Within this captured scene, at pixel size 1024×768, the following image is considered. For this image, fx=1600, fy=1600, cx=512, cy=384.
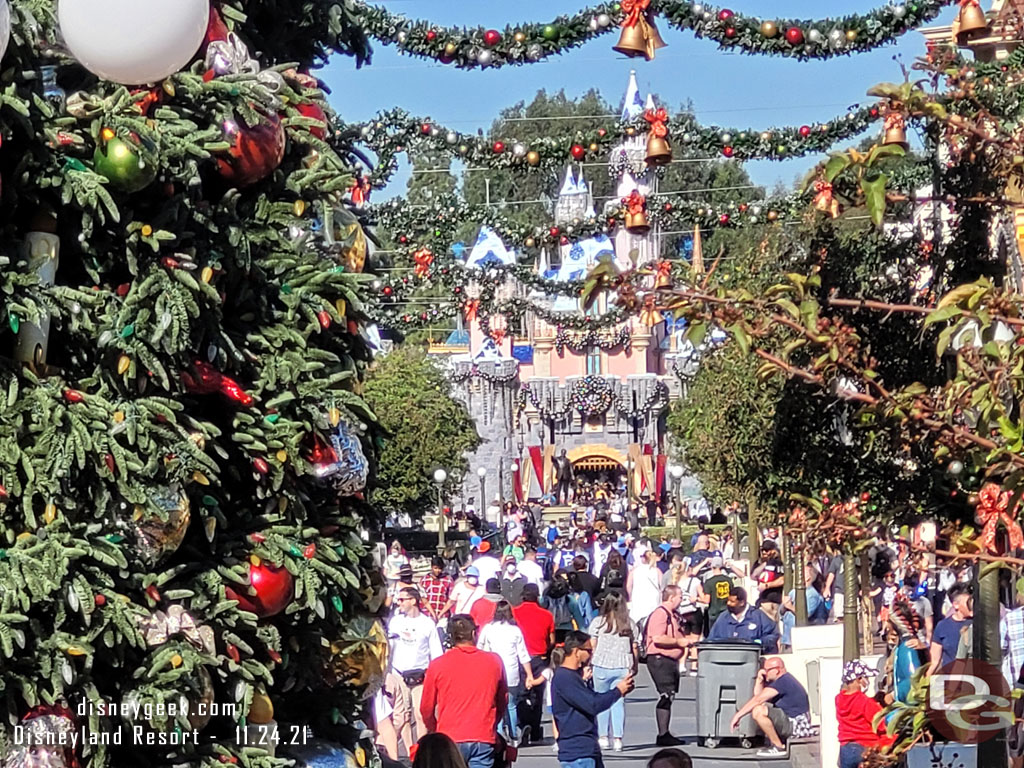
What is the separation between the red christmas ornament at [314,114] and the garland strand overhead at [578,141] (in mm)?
4052

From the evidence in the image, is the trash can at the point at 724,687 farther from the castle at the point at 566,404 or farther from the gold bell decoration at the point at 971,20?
the castle at the point at 566,404

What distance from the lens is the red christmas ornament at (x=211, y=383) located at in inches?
202

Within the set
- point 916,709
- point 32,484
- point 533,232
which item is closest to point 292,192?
point 32,484

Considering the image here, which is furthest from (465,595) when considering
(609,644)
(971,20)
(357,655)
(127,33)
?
(127,33)

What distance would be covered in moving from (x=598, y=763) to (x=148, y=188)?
683cm

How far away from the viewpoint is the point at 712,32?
8852 millimetres

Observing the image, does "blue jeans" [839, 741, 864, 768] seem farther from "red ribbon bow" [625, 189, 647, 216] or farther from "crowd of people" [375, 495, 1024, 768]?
"red ribbon bow" [625, 189, 647, 216]

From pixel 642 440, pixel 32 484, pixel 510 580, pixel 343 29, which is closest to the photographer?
pixel 32 484

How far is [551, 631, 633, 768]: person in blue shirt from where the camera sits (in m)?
10.6

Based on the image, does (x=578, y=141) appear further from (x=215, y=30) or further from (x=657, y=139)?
(x=215, y=30)

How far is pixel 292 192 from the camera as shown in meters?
5.79

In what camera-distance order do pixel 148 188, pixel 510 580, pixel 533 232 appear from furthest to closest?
pixel 510 580, pixel 533 232, pixel 148 188

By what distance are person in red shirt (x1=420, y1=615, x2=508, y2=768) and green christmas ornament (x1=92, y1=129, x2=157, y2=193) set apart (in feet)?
18.8

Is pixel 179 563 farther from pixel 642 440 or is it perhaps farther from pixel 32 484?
pixel 642 440
